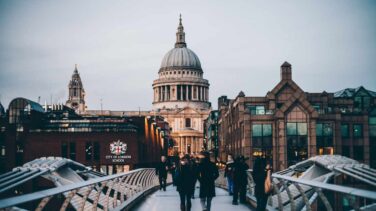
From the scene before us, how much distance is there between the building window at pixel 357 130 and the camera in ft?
221

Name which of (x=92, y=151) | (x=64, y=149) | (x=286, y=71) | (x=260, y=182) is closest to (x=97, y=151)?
(x=92, y=151)

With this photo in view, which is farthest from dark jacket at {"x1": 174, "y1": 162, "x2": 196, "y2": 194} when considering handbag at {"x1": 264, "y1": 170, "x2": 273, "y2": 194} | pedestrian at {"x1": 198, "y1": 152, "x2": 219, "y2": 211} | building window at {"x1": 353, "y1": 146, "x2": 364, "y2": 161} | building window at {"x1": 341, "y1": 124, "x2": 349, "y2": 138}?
building window at {"x1": 341, "y1": 124, "x2": 349, "y2": 138}

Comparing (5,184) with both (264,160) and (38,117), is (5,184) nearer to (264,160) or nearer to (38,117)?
(264,160)

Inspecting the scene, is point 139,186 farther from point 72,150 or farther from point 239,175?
point 72,150

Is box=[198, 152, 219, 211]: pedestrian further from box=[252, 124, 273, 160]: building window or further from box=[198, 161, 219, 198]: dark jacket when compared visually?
box=[252, 124, 273, 160]: building window

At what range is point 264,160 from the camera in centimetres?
1652

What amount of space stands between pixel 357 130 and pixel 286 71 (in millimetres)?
10861

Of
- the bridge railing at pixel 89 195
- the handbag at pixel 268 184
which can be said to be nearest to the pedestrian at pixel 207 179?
the handbag at pixel 268 184

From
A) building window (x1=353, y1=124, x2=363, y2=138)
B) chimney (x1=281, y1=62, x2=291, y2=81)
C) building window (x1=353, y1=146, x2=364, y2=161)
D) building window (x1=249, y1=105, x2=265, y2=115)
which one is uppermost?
chimney (x1=281, y1=62, x2=291, y2=81)

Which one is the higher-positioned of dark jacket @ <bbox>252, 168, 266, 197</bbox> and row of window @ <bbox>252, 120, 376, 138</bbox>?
row of window @ <bbox>252, 120, 376, 138</bbox>

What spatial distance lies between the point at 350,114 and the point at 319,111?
12.3 ft

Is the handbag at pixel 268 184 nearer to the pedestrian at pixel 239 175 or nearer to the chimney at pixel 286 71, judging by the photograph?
the pedestrian at pixel 239 175

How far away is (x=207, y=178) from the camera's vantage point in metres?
16.6

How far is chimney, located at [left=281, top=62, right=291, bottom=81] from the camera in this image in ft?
212
